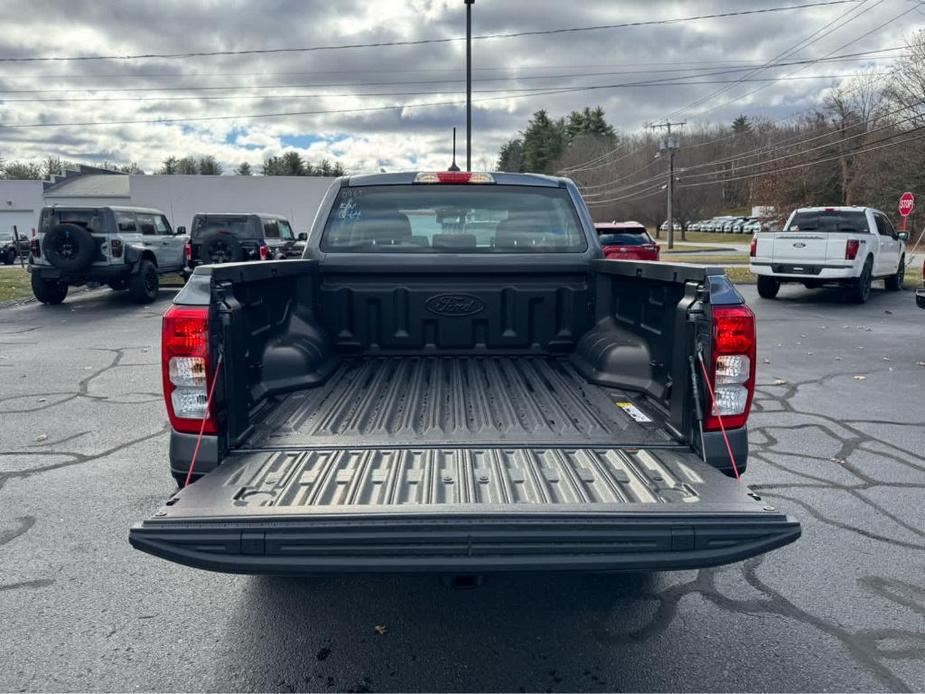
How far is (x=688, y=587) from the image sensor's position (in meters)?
3.18

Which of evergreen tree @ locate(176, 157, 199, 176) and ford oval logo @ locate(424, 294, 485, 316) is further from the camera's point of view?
evergreen tree @ locate(176, 157, 199, 176)

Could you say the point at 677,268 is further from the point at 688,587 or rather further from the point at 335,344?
the point at 335,344

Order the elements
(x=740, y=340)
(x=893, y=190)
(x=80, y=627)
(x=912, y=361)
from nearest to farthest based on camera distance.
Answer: (x=740, y=340), (x=80, y=627), (x=912, y=361), (x=893, y=190)

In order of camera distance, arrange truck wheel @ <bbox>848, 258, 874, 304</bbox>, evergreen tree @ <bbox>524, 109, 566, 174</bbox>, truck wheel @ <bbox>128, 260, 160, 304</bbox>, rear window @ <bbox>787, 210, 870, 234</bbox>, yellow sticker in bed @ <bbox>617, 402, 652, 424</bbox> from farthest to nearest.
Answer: evergreen tree @ <bbox>524, 109, 566, 174</bbox>, rear window @ <bbox>787, 210, 870, 234</bbox>, truck wheel @ <bbox>128, 260, 160, 304</bbox>, truck wheel @ <bbox>848, 258, 874, 304</bbox>, yellow sticker in bed @ <bbox>617, 402, 652, 424</bbox>

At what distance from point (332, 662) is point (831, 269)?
45.6 ft

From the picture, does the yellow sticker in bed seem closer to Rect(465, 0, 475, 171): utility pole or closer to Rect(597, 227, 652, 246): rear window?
Rect(597, 227, 652, 246): rear window

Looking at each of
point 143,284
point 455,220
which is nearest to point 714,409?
point 455,220

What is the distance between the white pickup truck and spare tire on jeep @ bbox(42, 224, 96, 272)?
13726 millimetres

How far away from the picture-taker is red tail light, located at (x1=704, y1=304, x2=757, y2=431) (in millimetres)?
2604

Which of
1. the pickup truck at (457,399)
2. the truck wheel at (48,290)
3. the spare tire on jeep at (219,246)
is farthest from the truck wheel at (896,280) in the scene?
the truck wheel at (48,290)

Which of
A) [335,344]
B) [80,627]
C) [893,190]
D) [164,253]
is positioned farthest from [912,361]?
[893,190]

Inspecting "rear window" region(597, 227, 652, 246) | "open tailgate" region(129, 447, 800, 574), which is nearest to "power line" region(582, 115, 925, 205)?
"rear window" region(597, 227, 652, 246)

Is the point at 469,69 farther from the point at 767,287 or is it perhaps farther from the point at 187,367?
the point at 187,367

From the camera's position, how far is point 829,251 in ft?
44.5
